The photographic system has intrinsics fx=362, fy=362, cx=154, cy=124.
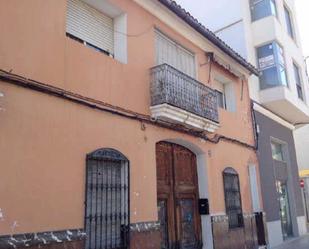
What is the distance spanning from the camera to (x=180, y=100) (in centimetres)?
841

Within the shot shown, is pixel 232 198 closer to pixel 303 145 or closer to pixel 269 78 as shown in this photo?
pixel 269 78

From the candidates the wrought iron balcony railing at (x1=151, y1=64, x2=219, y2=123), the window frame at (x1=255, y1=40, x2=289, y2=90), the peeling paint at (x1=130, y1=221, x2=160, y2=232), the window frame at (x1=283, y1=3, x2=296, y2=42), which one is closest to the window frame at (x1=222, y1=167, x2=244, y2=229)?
the wrought iron balcony railing at (x1=151, y1=64, x2=219, y2=123)

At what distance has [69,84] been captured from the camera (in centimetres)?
625

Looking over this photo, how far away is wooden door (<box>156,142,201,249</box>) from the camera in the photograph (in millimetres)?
8617

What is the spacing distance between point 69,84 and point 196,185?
16.5 ft

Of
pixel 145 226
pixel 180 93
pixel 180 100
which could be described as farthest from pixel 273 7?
pixel 145 226

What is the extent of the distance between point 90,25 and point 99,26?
31 centimetres

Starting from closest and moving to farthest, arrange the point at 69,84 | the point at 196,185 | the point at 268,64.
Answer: the point at 69,84, the point at 196,185, the point at 268,64

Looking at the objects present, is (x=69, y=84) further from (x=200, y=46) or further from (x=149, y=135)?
(x=200, y=46)

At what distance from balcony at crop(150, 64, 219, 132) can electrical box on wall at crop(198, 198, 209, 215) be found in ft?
6.18

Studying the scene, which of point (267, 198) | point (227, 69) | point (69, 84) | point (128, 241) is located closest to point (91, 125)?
point (69, 84)

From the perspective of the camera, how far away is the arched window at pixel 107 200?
20.5ft

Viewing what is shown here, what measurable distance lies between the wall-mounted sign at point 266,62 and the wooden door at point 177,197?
6.16 m

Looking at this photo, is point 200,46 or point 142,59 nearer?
point 142,59
